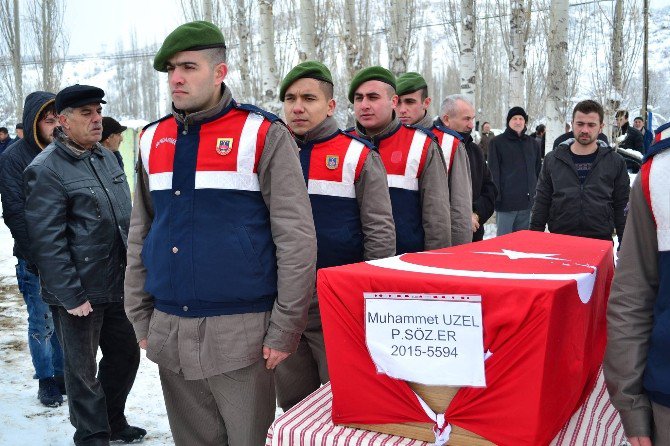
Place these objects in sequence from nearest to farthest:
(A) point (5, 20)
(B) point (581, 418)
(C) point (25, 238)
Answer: (B) point (581, 418)
(C) point (25, 238)
(A) point (5, 20)

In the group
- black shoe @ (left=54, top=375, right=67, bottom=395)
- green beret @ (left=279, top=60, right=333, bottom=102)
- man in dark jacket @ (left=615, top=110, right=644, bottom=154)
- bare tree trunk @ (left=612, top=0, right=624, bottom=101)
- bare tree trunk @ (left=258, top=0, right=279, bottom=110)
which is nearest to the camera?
green beret @ (left=279, top=60, right=333, bottom=102)

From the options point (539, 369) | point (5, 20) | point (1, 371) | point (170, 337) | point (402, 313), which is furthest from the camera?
point (5, 20)

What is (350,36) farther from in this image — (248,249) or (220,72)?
(248,249)

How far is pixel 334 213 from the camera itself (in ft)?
9.75

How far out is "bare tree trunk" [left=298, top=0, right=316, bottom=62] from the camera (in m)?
12.4

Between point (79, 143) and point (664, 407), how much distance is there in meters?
2.98

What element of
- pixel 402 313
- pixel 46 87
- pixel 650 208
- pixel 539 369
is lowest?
pixel 539 369

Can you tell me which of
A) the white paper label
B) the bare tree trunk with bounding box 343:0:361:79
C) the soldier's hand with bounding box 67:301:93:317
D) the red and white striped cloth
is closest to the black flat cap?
the soldier's hand with bounding box 67:301:93:317

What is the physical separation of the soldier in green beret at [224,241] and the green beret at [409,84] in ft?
6.51

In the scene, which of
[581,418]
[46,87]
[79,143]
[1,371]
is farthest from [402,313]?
[46,87]

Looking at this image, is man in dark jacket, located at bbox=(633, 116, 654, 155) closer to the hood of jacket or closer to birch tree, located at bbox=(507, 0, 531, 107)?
birch tree, located at bbox=(507, 0, 531, 107)

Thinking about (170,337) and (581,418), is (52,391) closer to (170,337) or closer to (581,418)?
(170,337)

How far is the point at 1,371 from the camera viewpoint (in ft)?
16.9

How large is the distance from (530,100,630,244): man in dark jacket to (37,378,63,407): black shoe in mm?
3809
